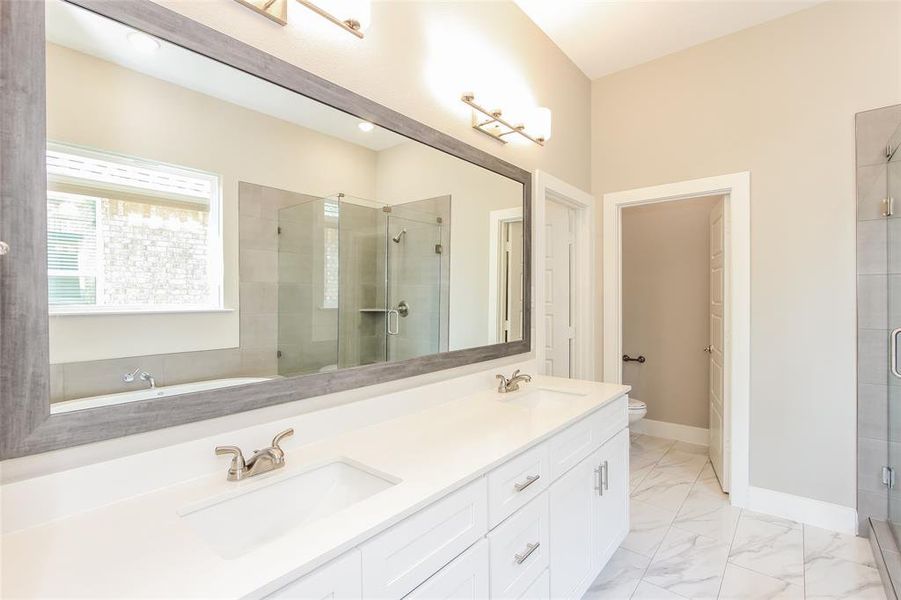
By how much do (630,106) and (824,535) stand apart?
2.87 m

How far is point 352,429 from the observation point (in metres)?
1.37

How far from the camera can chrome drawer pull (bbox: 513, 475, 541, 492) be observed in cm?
125

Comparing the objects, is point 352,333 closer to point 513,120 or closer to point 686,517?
point 513,120

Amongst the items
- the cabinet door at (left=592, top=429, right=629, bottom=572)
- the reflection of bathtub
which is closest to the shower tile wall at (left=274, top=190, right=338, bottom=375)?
the reflection of bathtub

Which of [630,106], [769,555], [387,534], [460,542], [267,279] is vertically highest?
[630,106]

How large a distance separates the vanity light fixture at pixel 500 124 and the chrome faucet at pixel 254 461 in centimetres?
162

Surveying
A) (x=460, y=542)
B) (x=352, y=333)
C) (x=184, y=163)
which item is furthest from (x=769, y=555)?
(x=184, y=163)

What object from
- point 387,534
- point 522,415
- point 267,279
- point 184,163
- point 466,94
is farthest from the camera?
point 466,94

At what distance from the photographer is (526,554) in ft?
4.23

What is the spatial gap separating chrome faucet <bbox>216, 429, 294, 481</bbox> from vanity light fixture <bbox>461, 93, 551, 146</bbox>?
5.31ft

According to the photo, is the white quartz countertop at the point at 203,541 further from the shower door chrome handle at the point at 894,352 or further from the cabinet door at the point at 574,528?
the shower door chrome handle at the point at 894,352

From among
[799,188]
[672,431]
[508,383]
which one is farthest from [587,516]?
[672,431]

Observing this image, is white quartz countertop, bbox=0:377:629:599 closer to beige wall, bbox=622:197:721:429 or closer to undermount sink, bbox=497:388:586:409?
undermount sink, bbox=497:388:586:409

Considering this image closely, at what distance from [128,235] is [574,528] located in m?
1.72
